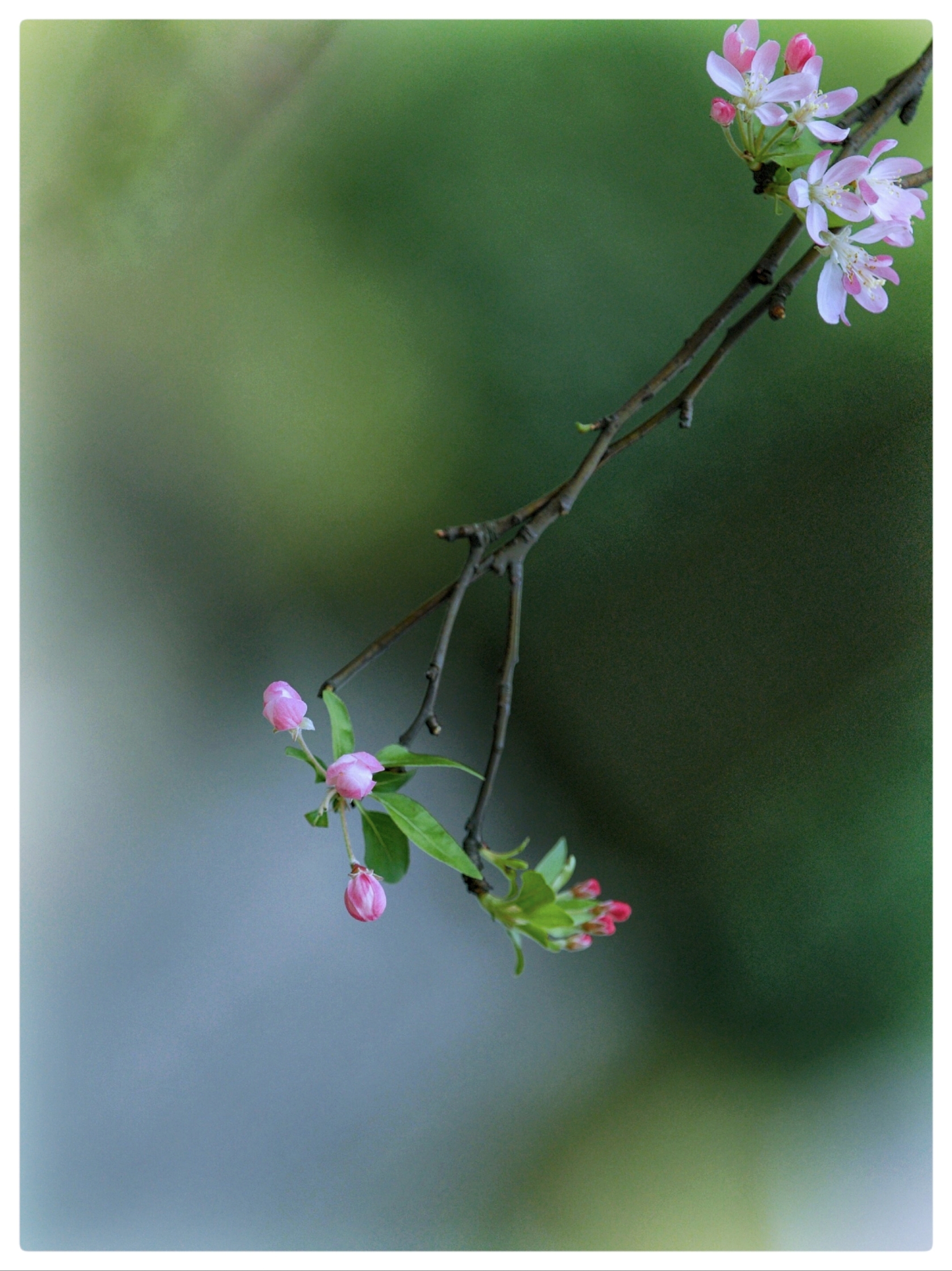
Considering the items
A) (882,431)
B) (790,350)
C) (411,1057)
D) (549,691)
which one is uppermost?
(790,350)

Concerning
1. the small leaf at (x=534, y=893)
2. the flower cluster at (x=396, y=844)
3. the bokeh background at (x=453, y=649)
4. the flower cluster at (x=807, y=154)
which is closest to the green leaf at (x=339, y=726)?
the flower cluster at (x=396, y=844)

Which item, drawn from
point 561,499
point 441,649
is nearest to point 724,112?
point 561,499

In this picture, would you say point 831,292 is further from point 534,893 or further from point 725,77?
point 534,893

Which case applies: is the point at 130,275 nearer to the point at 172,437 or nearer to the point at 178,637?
the point at 172,437

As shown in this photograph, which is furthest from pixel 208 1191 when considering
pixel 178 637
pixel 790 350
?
pixel 790 350

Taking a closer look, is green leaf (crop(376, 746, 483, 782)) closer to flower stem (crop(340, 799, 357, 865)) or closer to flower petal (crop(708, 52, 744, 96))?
flower stem (crop(340, 799, 357, 865))
